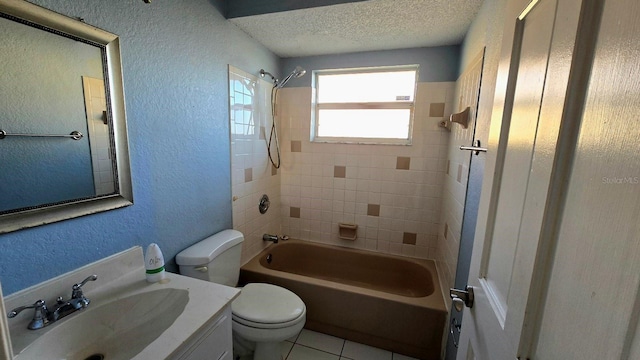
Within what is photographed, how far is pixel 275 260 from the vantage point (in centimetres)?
233

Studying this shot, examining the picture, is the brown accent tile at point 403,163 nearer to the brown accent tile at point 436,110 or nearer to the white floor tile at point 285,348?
the brown accent tile at point 436,110

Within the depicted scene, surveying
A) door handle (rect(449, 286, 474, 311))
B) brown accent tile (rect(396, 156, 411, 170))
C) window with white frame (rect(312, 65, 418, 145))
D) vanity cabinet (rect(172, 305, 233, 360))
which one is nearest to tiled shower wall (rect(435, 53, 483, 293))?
brown accent tile (rect(396, 156, 411, 170))

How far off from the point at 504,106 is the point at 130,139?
1.36 metres

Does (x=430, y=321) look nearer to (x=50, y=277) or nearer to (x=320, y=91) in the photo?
(x=50, y=277)

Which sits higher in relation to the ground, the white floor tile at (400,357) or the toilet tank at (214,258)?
the toilet tank at (214,258)

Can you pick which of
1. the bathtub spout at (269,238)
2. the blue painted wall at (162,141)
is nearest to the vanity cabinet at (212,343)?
the blue painted wall at (162,141)

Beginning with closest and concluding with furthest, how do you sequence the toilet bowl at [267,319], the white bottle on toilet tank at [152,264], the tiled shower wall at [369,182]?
1. the white bottle on toilet tank at [152,264]
2. the toilet bowl at [267,319]
3. the tiled shower wall at [369,182]

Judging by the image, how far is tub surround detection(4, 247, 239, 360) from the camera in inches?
30.3

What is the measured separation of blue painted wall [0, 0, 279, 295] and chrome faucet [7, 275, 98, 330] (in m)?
0.07

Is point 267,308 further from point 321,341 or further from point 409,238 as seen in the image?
point 409,238

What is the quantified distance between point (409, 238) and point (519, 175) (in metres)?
1.82

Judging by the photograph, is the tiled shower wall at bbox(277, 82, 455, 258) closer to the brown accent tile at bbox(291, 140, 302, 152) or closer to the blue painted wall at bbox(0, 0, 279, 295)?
the brown accent tile at bbox(291, 140, 302, 152)

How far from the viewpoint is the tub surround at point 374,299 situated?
5.41 ft

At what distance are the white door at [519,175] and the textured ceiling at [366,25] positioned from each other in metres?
0.91
